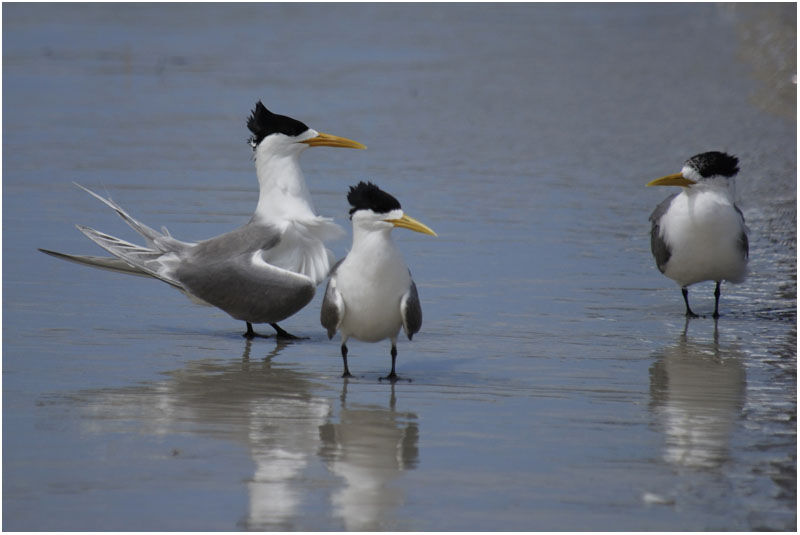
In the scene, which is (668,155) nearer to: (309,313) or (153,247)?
(309,313)

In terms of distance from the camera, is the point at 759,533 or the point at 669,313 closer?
the point at 759,533

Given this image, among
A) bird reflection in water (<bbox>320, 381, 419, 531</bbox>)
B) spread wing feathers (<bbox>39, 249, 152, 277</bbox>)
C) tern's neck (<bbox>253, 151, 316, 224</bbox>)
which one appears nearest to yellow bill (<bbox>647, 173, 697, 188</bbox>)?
tern's neck (<bbox>253, 151, 316, 224</bbox>)

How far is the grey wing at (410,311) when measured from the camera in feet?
18.5

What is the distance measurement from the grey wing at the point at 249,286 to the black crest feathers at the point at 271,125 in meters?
0.69

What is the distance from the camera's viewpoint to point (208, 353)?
623cm

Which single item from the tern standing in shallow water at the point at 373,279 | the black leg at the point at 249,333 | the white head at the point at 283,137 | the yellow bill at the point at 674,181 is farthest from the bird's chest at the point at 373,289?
the yellow bill at the point at 674,181

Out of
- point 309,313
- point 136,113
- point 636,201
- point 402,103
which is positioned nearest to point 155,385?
point 309,313

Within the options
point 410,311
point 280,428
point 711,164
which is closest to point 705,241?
point 711,164

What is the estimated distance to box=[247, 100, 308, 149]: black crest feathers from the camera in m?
6.70

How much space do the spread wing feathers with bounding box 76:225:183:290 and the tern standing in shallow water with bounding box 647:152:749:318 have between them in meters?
2.53

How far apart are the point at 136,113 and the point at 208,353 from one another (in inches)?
336

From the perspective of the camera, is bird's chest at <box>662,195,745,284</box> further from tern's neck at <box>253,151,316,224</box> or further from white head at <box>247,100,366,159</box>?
tern's neck at <box>253,151,316,224</box>

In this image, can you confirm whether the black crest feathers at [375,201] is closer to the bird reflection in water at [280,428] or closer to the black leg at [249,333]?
the bird reflection in water at [280,428]

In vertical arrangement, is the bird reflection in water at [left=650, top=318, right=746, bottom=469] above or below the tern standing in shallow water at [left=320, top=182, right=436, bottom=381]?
below
